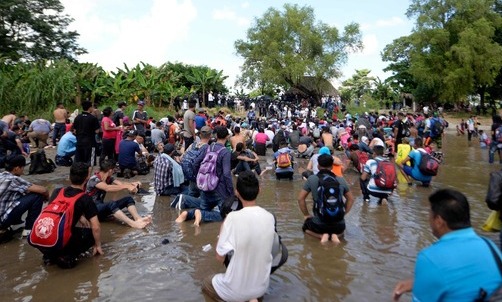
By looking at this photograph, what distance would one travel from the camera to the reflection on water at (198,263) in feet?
15.0

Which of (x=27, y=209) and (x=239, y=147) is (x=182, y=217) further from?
(x=239, y=147)

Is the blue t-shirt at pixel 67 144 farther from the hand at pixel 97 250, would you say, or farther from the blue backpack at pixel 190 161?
the hand at pixel 97 250

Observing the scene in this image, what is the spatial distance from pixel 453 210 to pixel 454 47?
41.4 meters

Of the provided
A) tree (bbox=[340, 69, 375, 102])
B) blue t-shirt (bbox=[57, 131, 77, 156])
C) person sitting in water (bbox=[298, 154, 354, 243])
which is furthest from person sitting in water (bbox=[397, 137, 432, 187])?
tree (bbox=[340, 69, 375, 102])

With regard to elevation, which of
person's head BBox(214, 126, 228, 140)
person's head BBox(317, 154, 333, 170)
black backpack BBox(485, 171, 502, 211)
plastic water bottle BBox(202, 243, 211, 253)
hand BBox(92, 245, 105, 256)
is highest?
person's head BBox(214, 126, 228, 140)

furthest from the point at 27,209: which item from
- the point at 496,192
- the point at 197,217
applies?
the point at 496,192

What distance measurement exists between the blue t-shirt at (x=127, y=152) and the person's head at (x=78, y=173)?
18.9 feet

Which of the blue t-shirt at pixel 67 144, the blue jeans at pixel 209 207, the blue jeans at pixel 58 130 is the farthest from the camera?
the blue jeans at pixel 58 130

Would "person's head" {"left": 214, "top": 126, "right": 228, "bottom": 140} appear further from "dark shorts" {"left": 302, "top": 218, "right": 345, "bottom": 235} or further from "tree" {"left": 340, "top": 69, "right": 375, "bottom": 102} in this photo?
"tree" {"left": 340, "top": 69, "right": 375, "bottom": 102}

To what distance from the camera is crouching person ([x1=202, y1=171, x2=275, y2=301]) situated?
152 inches

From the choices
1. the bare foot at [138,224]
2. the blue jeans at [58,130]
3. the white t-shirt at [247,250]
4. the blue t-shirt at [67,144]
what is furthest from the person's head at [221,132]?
the blue jeans at [58,130]

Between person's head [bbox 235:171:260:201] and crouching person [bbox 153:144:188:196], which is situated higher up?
person's head [bbox 235:171:260:201]

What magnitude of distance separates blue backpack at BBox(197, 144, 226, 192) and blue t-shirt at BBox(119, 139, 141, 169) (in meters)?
4.53

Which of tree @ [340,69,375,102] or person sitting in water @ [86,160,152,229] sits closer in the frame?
person sitting in water @ [86,160,152,229]
